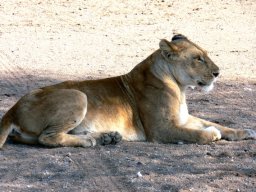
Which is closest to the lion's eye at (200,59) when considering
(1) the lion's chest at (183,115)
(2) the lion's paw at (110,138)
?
(1) the lion's chest at (183,115)

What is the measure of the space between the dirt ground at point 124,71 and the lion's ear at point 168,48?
90cm

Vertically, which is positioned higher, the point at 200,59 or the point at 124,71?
the point at 200,59

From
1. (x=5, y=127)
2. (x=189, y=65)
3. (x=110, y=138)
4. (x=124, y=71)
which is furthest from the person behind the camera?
(x=124, y=71)

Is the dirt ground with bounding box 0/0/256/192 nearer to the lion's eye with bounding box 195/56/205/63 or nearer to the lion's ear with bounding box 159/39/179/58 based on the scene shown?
the lion's eye with bounding box 195/56/205/63

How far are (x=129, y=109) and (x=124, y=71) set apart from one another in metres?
3.38

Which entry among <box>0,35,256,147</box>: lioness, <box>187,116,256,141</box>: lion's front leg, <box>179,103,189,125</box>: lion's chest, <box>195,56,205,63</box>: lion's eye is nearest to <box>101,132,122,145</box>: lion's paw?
<box>0,35,256,147</box>: lioness

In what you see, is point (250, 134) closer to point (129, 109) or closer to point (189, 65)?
point (189, 65)

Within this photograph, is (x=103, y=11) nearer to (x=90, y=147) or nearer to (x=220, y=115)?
(x=220, y=115)

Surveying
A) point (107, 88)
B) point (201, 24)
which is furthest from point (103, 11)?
point (107, 88)

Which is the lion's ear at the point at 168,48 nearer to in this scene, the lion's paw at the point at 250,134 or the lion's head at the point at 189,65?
the lion's head at the point at 189,65

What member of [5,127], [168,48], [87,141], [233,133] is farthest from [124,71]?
[5,127]

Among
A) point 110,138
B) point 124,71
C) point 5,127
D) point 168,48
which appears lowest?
point 124,71

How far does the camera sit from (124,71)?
10.4 m

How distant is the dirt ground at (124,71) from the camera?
18.9ft
